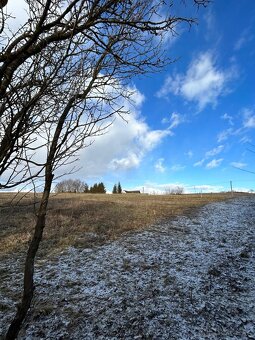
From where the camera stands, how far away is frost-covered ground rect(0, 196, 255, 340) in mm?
5598

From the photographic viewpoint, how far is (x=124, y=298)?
6766 mm

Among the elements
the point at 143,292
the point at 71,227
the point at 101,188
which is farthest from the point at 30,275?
the point at 101,188

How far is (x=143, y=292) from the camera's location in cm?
709

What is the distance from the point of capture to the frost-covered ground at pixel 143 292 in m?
5.60

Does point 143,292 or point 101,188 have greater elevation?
point 101,188

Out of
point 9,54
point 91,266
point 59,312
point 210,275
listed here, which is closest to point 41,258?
point 91,266

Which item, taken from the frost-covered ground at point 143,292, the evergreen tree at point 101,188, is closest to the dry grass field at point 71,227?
the frost-covered ground at point 143,292

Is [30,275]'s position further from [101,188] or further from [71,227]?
[101,188]

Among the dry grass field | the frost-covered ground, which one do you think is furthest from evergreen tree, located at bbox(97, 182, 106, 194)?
the frost-covered ground

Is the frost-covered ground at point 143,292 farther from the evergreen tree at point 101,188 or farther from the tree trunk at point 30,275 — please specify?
the evergreen tree at point 101,188

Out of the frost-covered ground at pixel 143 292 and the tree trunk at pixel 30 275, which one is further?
the frost-covered ground at pixel 143 292

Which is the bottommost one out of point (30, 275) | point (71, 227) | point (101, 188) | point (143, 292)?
point (143, 292)

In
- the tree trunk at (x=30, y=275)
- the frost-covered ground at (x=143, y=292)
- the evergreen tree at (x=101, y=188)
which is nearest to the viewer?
the tree trunk at (x=30, y=275)

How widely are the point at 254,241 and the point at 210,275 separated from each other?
15.5ft
